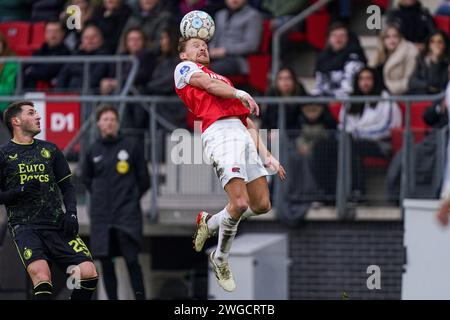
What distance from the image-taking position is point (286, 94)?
697 inches

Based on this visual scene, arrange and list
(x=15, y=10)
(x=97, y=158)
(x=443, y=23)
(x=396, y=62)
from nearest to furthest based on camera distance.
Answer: (x=97, y=158), (x=396, y=62), (x=443, y=23), (x=15, y=10)

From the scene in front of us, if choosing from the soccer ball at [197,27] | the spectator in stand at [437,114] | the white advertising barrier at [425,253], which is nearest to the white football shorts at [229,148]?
the soccer ball at [197,27]

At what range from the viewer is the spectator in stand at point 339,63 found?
59.0 ft

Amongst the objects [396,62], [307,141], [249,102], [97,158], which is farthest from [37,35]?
[249,102]

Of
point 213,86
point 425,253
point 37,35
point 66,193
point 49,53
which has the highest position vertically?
point 37,35

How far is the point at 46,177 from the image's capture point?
44.4 feet

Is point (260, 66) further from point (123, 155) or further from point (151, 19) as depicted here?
point (123, 155)

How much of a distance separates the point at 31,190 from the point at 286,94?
16.5 feet

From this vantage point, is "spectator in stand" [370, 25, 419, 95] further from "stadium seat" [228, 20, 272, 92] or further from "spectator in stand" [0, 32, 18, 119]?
"spectator in stand" [0, 32, 18, 119]

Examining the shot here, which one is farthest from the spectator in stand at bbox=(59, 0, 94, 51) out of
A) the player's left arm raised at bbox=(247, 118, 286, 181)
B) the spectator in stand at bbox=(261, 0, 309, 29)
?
the player's left arm raised at bbox=(247, 118, 286, 181)
